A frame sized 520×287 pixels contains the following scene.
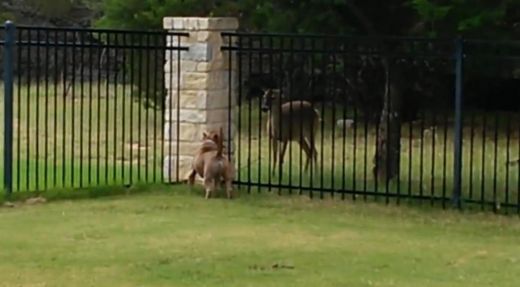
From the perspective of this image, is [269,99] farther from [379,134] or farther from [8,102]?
[8,102]

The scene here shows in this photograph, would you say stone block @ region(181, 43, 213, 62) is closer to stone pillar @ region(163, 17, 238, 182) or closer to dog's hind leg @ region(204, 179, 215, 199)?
stone pillar @ region(163, 17, 238, 182)

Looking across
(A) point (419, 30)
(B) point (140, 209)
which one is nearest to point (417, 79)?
(A) point (419, 30)

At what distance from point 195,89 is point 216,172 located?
1.32 meters

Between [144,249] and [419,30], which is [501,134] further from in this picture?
[144,249]

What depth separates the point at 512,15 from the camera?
15.1m

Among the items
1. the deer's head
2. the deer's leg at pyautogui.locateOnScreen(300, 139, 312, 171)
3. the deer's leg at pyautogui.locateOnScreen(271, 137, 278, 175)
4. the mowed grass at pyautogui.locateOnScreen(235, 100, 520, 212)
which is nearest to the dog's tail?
the mowed grass at pyautogui.locateOnScreen(235, 100, 520, 212)

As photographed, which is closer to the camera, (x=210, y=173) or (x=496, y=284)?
(x=496, y=284)

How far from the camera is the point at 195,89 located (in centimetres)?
1502

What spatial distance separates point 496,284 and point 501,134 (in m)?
15.2

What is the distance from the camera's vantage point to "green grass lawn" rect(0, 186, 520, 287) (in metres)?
9.36

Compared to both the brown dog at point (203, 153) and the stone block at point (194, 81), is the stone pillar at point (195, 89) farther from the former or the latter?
the brown dog at point (203, 153)

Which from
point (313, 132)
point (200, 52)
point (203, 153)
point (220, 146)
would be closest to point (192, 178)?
point (203, 153)

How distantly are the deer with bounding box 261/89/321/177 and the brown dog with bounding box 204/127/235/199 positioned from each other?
1.89 metres

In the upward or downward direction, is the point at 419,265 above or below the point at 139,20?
below
